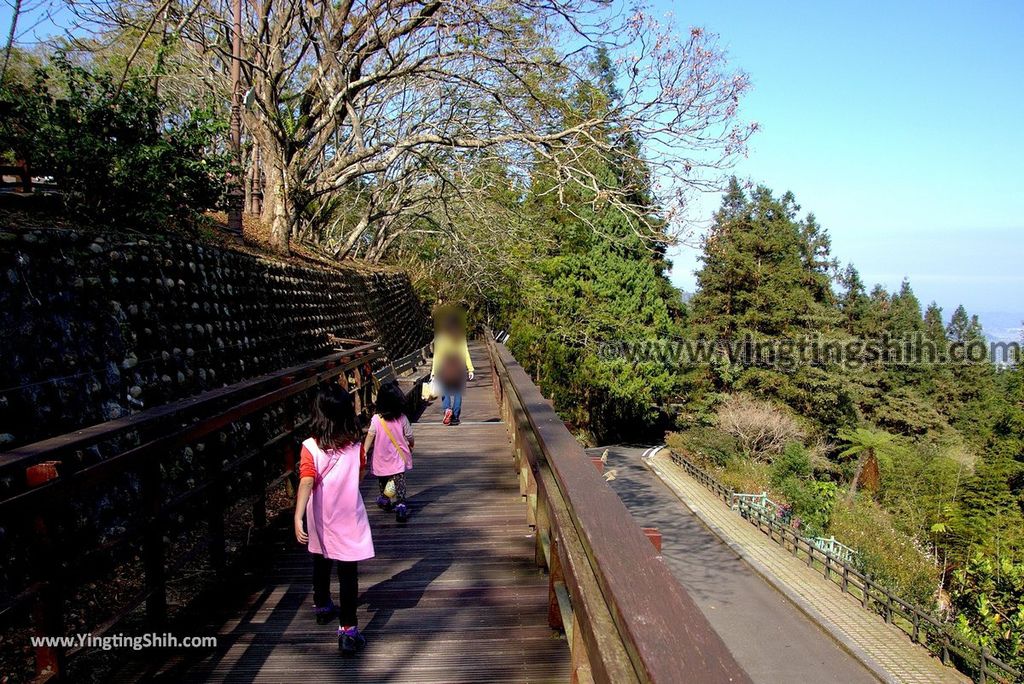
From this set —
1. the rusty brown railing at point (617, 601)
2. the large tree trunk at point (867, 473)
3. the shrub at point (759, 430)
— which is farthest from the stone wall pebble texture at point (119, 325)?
the large tree trunk at point (867, 473)

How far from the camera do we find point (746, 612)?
55.9 ft

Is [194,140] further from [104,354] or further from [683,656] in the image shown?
[683,656]

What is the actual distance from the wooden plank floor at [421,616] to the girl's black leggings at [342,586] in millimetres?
148

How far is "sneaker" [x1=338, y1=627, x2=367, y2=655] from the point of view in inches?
130

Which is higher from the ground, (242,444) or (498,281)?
(498,281)

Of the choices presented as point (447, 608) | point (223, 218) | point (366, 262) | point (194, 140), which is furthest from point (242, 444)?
point (366, 262)

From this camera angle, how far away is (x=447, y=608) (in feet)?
12.6

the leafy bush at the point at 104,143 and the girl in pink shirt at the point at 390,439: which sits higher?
the leafy bush at the point at 104,143

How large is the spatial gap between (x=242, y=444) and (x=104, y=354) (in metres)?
2.47

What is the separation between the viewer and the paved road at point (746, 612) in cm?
1425

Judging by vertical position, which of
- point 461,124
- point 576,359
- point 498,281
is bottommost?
point 576,359

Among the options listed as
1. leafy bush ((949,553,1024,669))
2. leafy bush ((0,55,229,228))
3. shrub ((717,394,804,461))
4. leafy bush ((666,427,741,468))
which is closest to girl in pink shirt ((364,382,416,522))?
leafy bush ((0,55,229,228))

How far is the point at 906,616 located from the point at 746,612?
11.9 feet

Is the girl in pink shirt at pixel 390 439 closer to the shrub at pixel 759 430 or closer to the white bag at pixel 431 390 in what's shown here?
the white bag at pixel 431 390
